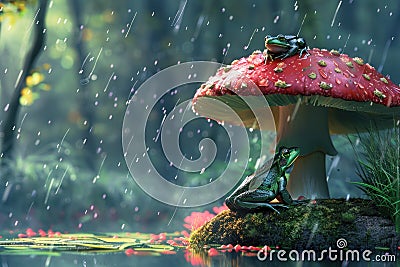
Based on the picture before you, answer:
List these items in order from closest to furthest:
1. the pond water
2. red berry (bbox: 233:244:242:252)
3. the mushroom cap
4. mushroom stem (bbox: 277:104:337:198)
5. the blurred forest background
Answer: red berry (bbox: 233:244:242:252) → the mushroom cap → mushroom stem (bbox: 277:104:337:198) → the pond water → the blurred forest background

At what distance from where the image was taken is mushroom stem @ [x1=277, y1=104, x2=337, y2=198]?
15.0 feet

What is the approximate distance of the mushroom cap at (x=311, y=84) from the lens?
4.02 metres

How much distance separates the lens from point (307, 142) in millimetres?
4586

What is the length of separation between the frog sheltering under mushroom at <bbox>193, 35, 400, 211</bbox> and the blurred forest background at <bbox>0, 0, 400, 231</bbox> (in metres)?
2.97

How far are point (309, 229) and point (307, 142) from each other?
0.83m

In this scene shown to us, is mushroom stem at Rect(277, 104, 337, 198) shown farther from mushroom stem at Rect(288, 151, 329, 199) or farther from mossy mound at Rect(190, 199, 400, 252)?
mossy mound at Rect(190, 199, 400, 252)

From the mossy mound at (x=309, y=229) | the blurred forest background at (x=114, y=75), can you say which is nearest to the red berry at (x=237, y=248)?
the mossy mound at (x=309, y=229)

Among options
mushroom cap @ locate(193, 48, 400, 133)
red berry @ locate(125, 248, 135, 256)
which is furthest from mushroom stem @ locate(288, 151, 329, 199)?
red berry @ locate(125, 248, 135, 256)

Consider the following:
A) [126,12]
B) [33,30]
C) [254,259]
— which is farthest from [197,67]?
[254,259]

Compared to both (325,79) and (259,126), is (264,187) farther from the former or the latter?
(259,126)

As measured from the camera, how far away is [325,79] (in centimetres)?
406

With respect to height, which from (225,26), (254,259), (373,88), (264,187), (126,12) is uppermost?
A: (126,12)

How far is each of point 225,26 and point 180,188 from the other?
3673mm

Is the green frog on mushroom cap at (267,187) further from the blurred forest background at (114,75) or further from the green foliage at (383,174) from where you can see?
the blurred forest background at (114,75)
